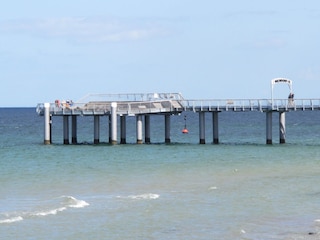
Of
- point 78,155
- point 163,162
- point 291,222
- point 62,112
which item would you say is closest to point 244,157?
point 163,162

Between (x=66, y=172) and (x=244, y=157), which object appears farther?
(x=244, y=157)

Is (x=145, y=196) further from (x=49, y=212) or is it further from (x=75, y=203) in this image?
(x=49, y=212)

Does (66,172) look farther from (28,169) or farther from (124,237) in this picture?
(124,237)

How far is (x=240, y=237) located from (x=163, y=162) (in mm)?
24598

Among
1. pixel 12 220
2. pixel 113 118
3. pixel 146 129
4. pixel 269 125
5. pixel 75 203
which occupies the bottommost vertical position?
pixel 12 220

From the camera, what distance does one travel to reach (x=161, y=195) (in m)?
34.2

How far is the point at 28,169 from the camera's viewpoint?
47312mm

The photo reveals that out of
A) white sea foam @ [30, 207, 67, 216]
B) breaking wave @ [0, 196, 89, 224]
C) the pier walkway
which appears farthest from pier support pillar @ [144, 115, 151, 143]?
white sea foam @ [30, 207, 67, 216]

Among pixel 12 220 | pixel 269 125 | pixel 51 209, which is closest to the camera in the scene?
pixel 12 220

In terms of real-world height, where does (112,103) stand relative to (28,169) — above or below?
above

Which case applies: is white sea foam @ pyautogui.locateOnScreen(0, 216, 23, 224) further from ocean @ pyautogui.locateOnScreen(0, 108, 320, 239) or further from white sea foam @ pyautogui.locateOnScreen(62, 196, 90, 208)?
white sea foam @ pyautogui.locateOnScreen(62, 196, 90, 208)

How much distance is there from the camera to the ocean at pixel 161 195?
2667 centimetres

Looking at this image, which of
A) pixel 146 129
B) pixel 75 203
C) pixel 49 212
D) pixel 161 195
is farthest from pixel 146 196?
pixel 146 129

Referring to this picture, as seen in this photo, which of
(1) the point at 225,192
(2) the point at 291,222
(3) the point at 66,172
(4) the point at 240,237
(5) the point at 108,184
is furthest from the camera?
(3) the point at 66,172
